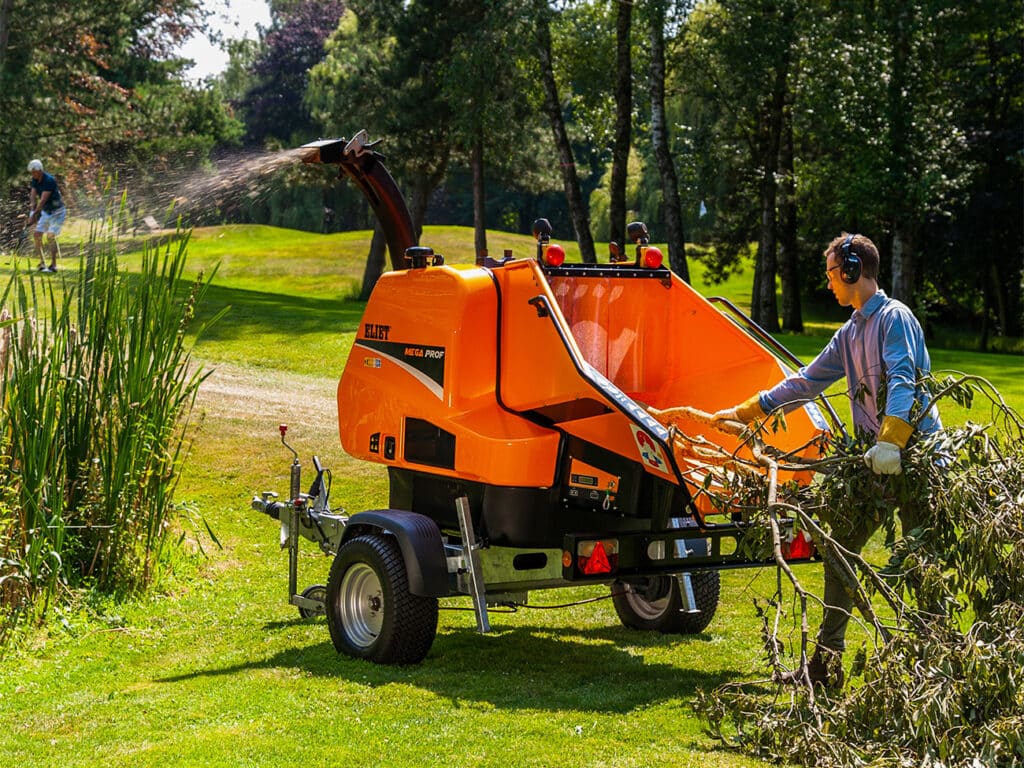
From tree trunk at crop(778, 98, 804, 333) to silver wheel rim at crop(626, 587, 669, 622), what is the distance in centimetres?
2480

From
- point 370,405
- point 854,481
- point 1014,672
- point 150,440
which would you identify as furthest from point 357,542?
point 1014,672

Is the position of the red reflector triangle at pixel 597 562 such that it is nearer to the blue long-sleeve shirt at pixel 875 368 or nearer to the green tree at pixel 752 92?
the blue long-sleeve shirt at pixel 875 368

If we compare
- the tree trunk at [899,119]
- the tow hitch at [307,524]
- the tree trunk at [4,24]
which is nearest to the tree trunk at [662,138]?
the tree trunk at [899,119]

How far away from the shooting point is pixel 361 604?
24.0 ft

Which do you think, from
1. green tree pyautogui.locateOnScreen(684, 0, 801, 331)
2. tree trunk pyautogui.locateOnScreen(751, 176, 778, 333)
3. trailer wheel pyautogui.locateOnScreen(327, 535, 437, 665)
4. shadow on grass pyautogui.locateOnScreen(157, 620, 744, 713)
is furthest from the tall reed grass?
tree trunk pyautogui.locateOnScreen(751, 176, 778, 333)

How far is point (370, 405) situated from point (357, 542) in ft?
3.11

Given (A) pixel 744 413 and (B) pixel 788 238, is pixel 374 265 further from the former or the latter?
(A) pixel 744 413

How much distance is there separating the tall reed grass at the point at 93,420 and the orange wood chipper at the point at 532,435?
1.43 metres

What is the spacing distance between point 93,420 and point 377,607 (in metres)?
2.45

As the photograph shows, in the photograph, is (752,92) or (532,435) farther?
(752,92)

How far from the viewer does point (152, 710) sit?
20.4ft

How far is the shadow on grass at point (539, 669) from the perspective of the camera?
6.47 metres

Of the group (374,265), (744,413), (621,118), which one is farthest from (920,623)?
(374,265)

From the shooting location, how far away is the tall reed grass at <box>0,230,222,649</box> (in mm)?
7859
